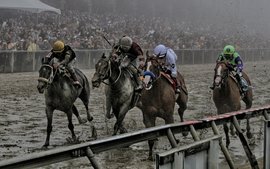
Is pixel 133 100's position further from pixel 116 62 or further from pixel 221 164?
pixel 221 164

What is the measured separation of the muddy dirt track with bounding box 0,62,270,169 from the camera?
8.42 m

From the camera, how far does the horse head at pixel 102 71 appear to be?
9.02 m

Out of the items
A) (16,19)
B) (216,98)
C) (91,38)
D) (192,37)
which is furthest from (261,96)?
(192,37)

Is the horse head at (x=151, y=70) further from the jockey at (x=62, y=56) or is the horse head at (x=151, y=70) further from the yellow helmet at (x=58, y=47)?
the yellow helmet at (x=58, y=47)

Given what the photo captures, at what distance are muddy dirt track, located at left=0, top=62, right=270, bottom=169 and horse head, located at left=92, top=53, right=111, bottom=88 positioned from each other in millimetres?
1196

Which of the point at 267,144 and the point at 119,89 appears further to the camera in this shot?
the point at 119,89

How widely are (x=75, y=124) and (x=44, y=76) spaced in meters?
3.06

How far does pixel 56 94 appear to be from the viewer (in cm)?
970

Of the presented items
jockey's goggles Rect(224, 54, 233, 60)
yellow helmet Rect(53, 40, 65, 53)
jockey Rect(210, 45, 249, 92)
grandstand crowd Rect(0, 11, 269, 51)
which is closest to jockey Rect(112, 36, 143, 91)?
yellow helmet Rect(53, 40, 65, 53)

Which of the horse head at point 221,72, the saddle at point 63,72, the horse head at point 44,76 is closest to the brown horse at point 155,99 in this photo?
the horse head at point 221,72

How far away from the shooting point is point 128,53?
977 centimetres

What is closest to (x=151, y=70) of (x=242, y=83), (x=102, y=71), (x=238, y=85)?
(x=102, y=71)

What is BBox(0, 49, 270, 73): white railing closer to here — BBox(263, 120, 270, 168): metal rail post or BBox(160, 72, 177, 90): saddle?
BBox(160, 72, 177, 90): saddle

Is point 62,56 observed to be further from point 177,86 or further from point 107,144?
point 107,144
